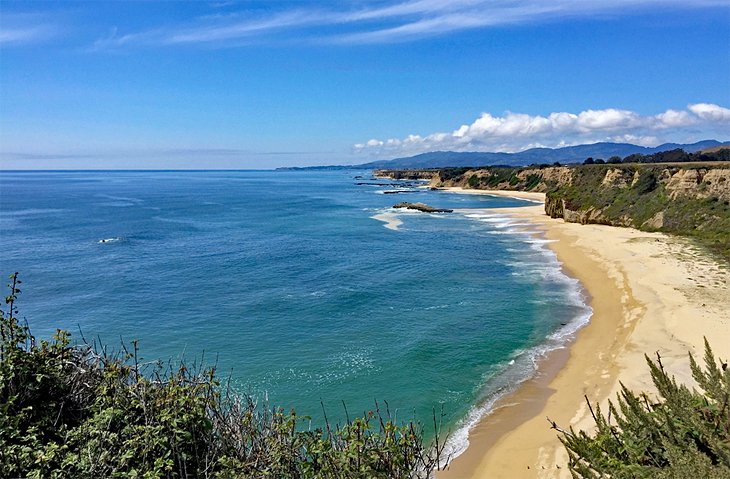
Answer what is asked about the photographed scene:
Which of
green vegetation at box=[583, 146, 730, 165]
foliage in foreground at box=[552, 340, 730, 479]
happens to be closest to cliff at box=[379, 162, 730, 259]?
green vegetation at box=[583, 146, 730, 165]

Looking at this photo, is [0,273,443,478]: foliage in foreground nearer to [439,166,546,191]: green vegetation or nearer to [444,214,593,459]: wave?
[444,214,593,459]: wave

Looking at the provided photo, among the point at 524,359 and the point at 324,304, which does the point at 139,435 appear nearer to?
the point at 524,359

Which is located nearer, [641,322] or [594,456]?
[594,456]

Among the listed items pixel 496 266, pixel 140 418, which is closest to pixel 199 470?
pixel 140 418

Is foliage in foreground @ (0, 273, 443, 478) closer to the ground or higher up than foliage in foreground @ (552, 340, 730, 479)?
higher up

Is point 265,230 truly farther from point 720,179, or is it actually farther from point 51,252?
point 720,179

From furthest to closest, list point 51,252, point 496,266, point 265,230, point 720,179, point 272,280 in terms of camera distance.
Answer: point 265,230
point 720,179
point 51,252
point 496,266
point 272,280
